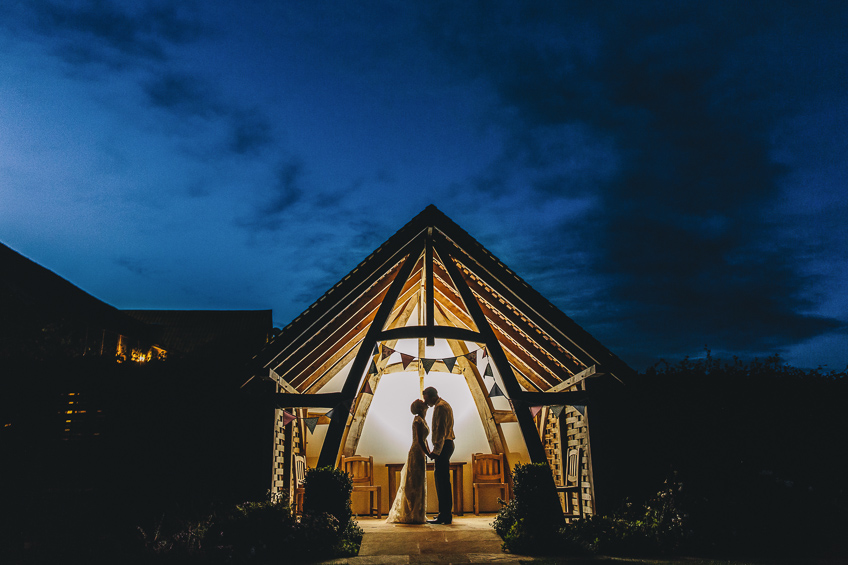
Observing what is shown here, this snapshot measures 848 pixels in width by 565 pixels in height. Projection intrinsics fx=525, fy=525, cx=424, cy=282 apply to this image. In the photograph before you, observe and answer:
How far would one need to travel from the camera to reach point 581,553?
6402 millimetres

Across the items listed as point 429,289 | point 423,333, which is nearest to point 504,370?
point 423,333

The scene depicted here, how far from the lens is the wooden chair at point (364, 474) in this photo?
10641mm

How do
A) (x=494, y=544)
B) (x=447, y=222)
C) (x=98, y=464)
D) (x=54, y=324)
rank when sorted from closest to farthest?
(x=494, y=544), (x=98, y=464), (x=447, y=222), (x=54, y=324)

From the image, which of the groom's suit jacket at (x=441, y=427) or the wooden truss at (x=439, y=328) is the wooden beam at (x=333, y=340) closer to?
the wooden truss at (x=439, y=328)

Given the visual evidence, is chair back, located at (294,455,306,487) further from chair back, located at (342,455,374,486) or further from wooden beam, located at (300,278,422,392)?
wooden beam, located at (300,278,422,392)

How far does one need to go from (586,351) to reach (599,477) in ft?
6.21

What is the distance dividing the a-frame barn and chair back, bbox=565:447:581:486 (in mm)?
126

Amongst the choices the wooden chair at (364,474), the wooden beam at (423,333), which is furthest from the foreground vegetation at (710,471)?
the wooden chair at (364,474)

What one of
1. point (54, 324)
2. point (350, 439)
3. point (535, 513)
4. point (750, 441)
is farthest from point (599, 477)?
point (54, 324)

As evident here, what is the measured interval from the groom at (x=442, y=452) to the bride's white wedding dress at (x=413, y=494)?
27 centimetres

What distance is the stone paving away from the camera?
20.1ft

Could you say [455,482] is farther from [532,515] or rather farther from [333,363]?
[532,515]

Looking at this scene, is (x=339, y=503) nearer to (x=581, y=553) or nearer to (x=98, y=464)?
(x=581, y=553)

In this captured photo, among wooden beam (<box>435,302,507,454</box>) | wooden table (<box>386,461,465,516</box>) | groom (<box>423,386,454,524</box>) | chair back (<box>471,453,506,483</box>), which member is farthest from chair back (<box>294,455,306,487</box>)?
wooden beam (<box>435,302,507,454</box>)
